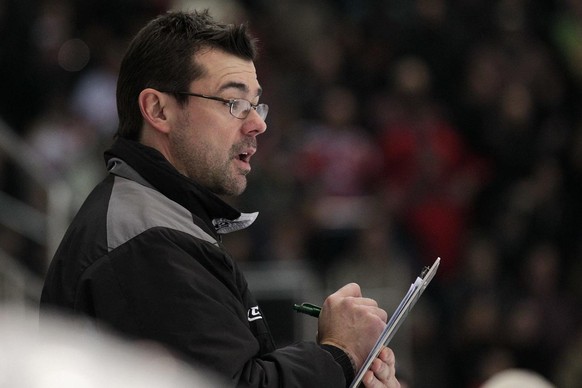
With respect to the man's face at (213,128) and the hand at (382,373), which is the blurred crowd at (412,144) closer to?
the man's face at (213,128)

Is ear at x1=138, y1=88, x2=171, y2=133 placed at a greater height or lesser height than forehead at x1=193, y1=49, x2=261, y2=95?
lesser

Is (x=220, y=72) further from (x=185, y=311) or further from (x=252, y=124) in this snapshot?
(x=185, y=311)

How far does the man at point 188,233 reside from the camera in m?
2.42

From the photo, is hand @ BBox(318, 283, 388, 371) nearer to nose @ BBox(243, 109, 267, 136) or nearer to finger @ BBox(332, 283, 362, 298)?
finger @ BBox(332, 283, 362, 298)

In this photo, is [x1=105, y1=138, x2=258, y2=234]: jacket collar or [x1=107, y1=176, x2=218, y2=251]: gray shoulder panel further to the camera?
[x1=105, y1=138, x2=258, y2=234]: jacket collar

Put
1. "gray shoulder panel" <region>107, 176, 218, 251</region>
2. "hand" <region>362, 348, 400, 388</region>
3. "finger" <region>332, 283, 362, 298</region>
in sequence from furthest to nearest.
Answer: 1. "finger" <region>332, 283, 362, 298</region>
2. "hand" <region>362, 348, 400, 388</region>
3. "gray shoulder panel" <region>107, 176, 218, 251</region>

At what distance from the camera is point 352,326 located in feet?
8.84

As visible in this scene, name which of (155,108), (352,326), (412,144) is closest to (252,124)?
(155,108)

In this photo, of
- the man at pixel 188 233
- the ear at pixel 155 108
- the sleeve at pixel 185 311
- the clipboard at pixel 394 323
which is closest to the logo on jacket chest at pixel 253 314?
the man at pixel 188 233

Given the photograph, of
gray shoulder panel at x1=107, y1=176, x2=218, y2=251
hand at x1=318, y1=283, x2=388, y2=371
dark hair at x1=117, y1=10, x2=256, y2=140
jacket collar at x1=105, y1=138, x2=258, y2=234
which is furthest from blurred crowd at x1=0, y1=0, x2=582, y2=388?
hand at x1=318, y1=283, x2=388, y2=371

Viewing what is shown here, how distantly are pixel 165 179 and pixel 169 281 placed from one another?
13.8 inches

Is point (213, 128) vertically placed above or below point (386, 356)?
above

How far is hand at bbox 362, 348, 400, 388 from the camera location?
2.65 metres

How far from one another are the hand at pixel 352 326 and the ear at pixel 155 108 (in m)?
0.62
